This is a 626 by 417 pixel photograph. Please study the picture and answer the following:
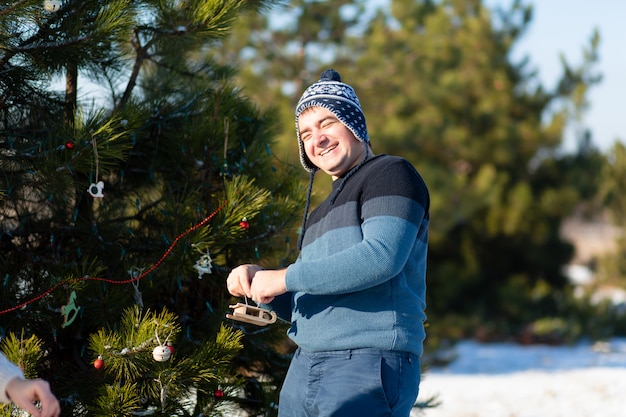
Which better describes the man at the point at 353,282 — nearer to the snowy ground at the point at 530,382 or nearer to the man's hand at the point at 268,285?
the man's hand at the point at 268,285

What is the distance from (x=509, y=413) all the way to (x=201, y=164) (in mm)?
3977

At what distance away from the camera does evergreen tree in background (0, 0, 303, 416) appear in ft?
7.55

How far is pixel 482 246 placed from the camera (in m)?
12.1

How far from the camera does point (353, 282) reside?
177cm

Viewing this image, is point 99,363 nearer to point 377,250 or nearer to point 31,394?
point 31,394

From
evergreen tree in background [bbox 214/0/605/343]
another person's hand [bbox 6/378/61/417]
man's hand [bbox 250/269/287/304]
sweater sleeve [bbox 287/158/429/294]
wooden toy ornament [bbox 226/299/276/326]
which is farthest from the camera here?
evergreen tree in background [bbox 214/0/605/343]

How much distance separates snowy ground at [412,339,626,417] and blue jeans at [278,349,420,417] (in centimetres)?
170

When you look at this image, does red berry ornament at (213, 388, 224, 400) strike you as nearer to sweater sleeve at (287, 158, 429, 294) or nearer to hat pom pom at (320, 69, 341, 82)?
sweater sleeve at (287, 158, 429, 294)

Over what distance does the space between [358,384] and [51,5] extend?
5.16ft

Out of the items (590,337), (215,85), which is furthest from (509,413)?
(590,337)

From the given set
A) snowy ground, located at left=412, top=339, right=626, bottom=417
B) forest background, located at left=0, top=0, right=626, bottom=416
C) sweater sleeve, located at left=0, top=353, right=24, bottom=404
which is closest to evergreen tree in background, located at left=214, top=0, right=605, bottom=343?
snowy ground, located at left=412, top=339, right=626, bottom=417

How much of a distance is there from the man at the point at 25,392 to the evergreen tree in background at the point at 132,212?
0.57m

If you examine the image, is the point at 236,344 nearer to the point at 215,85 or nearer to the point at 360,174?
the point at 360,174

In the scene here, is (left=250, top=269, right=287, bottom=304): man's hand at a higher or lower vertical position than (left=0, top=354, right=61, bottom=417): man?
higher
